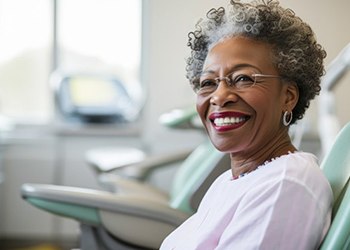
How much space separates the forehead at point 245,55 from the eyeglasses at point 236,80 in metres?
0.01

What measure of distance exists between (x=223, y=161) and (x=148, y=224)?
0.29m

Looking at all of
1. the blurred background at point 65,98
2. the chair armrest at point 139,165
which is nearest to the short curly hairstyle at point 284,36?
the chair armrest at point 139,165

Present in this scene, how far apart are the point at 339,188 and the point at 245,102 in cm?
23

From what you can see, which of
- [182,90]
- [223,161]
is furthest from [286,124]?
[182,90]

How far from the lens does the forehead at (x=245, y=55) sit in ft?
3.43

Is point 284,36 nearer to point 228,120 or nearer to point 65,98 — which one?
point 228,120

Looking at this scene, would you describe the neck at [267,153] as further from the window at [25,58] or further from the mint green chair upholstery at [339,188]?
the window at [25,58]

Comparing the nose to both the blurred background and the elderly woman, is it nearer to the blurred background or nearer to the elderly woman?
the elderly woman

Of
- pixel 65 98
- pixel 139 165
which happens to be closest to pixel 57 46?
pixel 65 98

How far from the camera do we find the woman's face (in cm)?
104

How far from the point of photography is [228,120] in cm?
106

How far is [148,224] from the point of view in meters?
1.64

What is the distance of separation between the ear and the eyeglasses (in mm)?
39

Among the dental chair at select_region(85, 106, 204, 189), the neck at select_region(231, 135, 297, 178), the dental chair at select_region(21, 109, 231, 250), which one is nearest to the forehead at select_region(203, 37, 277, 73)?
the neck at select_region(231, 135, 297, 178)
